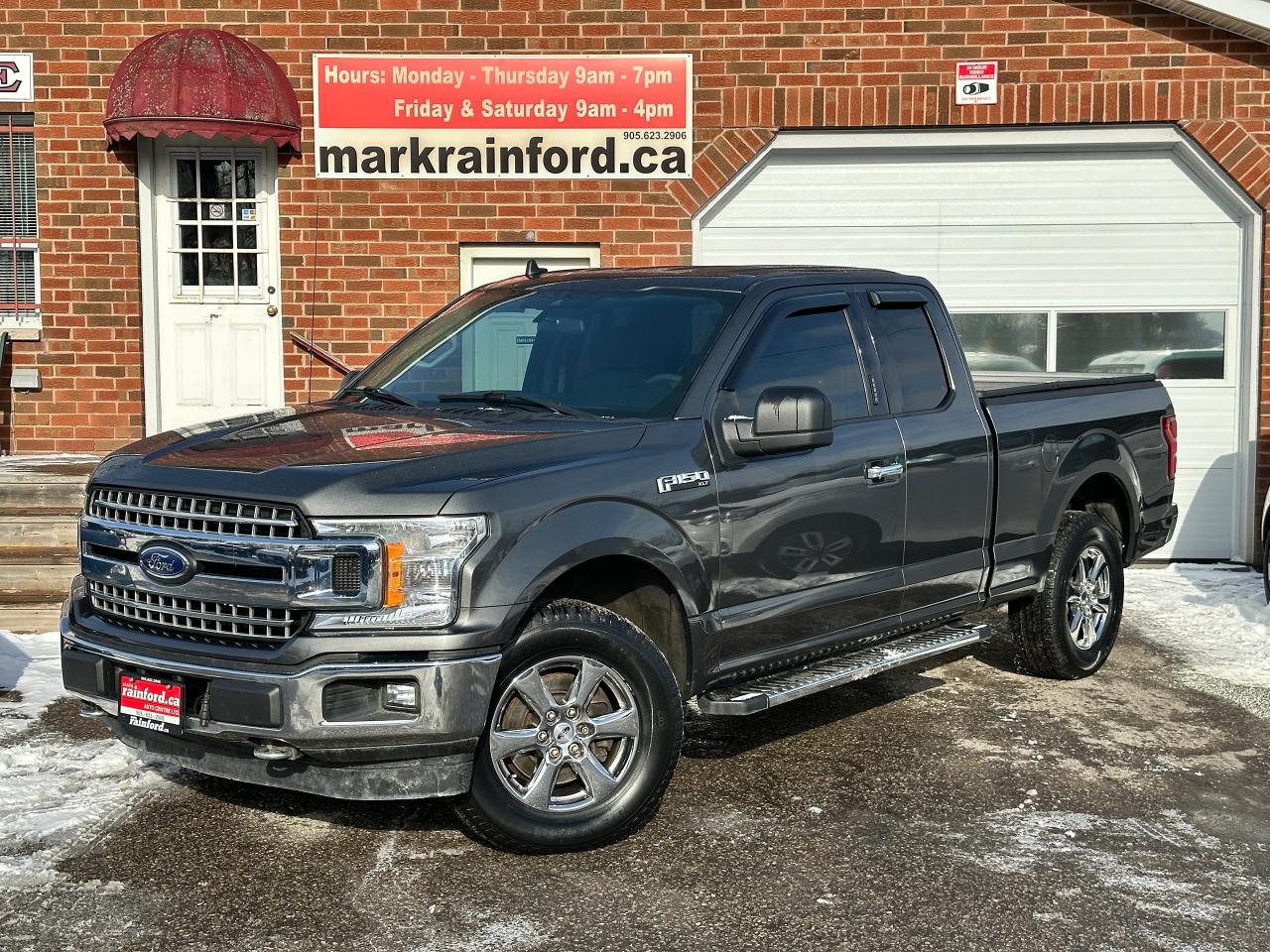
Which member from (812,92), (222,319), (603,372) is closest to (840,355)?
(603,372)

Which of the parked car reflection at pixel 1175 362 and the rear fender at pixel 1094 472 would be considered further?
the parked car reflection at pixel 1175 362

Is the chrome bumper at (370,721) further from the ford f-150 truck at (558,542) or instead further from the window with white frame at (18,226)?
the window with white frame at (18,226)

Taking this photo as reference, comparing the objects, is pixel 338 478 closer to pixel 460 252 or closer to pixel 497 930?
pixel 497 930

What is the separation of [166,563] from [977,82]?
8.61 m

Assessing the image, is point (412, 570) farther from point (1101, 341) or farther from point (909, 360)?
point (1101, 341)

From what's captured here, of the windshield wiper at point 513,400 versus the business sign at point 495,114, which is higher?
the business sign at point 495,114

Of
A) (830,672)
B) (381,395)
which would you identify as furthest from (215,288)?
(830,672)

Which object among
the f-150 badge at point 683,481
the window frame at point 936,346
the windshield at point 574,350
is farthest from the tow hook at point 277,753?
the window frame at point 936,346

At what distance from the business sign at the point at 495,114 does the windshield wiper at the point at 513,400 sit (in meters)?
6.15

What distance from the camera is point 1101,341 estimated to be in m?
11.9

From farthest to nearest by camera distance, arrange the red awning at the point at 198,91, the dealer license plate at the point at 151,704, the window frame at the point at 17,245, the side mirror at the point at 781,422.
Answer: the window frame at the point at 17,245 < the red awning at the point at 198,91 < the side mirror at the point at 781,422 < the dealer license plate at the point at 151,704

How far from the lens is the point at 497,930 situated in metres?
4.20

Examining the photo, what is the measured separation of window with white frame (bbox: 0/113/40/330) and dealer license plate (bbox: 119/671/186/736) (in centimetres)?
775

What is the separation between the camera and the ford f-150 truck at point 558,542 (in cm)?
438
